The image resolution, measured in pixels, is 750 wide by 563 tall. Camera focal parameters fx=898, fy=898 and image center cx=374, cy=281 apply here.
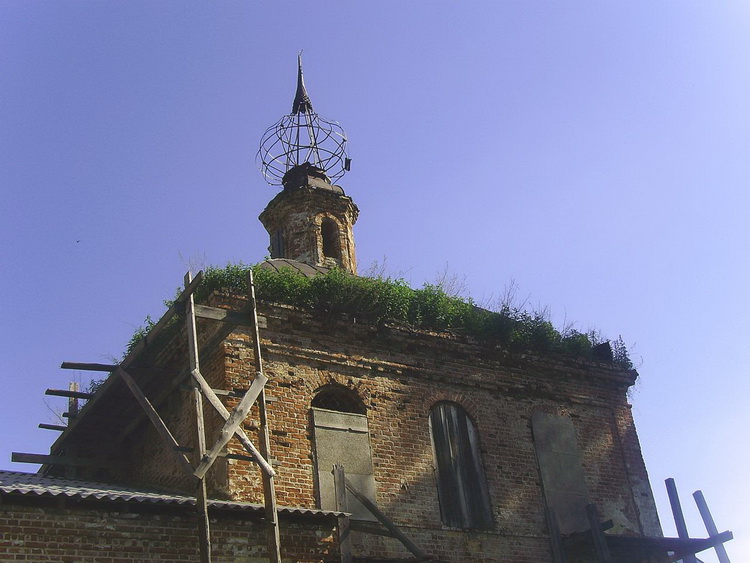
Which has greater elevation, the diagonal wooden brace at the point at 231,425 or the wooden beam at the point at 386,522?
the diagonal wooden brace at the point at 231,425

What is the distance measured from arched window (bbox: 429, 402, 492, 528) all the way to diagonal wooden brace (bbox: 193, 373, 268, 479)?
3.48m

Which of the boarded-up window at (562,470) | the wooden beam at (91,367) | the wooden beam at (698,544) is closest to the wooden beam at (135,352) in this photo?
the wooden beam at (91,367)

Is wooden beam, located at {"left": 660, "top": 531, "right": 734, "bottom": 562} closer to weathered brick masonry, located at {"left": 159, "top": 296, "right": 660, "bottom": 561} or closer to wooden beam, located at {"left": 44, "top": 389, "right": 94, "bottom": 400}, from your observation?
weathered brick masonry, located at {"left": 159, "top": 296, "right": 660, "bottom": 561}

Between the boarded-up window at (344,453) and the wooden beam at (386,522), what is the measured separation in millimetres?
77

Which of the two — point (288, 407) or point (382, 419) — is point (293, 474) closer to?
point (288, 407)

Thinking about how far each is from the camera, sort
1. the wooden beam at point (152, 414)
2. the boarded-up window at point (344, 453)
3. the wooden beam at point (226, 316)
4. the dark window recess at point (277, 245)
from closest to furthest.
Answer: the wooden beam at point (152, 414)
the wooden beam at point (226, 316)
the boarded-up window at point (344, 453)
the dark window recess at point (277, 245)

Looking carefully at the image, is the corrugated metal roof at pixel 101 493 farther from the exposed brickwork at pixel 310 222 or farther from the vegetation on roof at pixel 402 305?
the exposed brickwork at pixel 310 222

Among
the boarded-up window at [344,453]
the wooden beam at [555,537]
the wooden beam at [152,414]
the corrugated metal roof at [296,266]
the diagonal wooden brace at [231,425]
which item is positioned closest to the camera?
the diagonal wooden brace at [231,425]

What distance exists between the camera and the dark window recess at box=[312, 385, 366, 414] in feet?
39.8

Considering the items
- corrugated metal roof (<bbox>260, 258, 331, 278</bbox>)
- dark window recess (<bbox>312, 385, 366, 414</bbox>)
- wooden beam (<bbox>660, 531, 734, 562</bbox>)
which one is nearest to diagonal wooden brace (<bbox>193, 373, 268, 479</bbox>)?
dark window recess (<bbox>312, 385, 366, 414</bbox>)

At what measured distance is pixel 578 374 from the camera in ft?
47.3

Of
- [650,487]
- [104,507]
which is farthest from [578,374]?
[104,507]

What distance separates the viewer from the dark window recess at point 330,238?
52.7 feet

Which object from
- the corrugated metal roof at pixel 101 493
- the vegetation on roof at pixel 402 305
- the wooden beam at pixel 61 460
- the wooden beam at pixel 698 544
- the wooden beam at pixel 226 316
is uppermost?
the vegetation on roof at pixel 402 305
